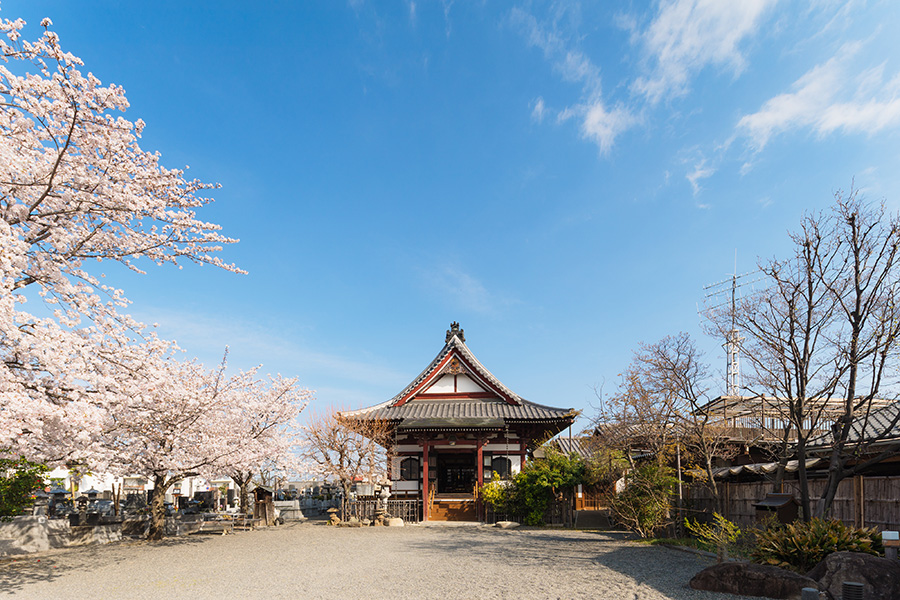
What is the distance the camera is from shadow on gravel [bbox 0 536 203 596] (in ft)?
34.4

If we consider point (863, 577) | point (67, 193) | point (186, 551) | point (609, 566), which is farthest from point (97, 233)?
point (863, 577)

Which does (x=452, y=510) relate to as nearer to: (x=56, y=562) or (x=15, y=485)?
(x=56, y=562)

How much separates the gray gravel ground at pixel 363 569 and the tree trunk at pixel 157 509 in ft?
2.55

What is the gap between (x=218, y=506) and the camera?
29.8m

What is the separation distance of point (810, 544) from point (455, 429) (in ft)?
47.3

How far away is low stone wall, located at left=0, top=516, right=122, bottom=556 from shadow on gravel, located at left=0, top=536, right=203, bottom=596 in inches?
13.8

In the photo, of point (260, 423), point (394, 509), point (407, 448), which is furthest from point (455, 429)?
point (260, 423)

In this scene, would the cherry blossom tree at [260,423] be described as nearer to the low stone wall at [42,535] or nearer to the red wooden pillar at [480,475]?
the low stone wall at [42,535]

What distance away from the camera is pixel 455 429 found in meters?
22.2

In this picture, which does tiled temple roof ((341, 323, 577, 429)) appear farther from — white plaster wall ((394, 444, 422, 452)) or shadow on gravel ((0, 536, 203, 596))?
shadow on gravel ((0, 536, 203, 596))

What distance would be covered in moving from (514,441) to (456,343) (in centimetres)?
522

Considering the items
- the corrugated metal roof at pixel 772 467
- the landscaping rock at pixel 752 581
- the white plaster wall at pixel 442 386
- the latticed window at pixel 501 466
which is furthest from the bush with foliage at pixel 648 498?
the white plaster wall at pixel 442 386

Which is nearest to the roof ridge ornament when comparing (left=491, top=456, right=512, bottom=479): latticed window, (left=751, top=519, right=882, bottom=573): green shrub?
(left=491, top=456, right=512, bottom=479): latticed window

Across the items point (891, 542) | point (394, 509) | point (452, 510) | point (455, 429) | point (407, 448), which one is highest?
point (455, 429)
